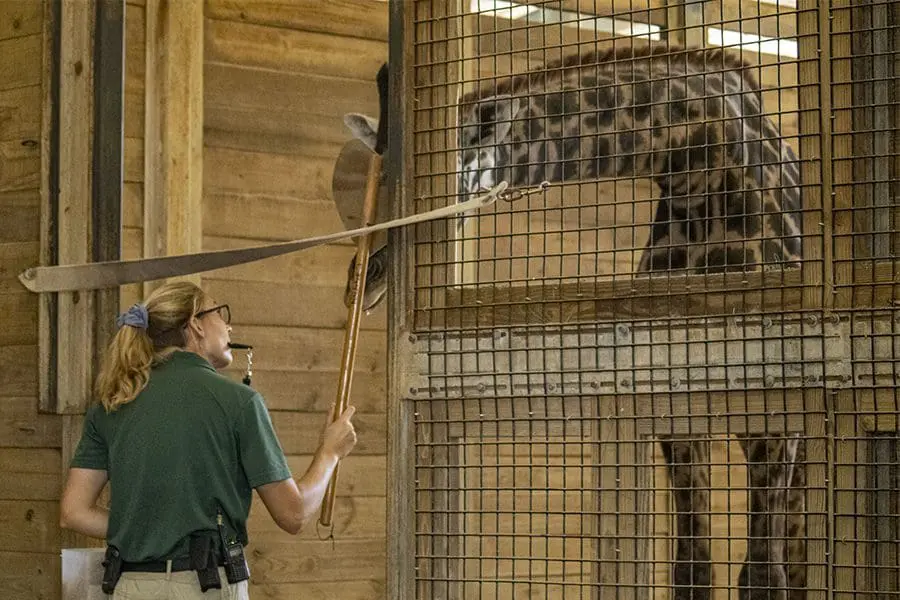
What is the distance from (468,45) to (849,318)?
2.00 m

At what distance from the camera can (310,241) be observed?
10.0 ft

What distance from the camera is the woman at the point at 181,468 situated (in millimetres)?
2789

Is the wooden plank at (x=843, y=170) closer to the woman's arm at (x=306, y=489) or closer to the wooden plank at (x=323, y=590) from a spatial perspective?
the woman's arm at (x=306, y=489)

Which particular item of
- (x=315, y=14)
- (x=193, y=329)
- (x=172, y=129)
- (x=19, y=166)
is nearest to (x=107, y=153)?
(x=19, y=166)

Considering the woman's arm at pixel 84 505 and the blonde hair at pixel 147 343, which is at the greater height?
the blonde hair at pixel 147 343

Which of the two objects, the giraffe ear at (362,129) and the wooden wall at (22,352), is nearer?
the giraffe ear at (362,129)

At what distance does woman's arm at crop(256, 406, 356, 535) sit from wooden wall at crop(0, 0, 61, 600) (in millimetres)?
1168

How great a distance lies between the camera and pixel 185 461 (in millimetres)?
2799

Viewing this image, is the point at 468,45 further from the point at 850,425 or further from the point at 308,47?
the point at 850,425

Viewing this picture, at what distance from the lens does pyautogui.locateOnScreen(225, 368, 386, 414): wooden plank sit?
4.87 m

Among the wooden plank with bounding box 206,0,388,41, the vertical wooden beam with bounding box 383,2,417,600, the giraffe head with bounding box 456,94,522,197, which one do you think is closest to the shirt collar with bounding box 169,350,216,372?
the vertical wooden beam with bounding box 383,2,417,600

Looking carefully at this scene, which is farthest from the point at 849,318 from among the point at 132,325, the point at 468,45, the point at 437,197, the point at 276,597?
the point at 276,597

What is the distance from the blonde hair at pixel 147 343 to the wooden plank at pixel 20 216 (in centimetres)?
96

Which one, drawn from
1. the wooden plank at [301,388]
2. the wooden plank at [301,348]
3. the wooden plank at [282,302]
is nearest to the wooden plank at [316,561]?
the wooden plank at [301,388]
